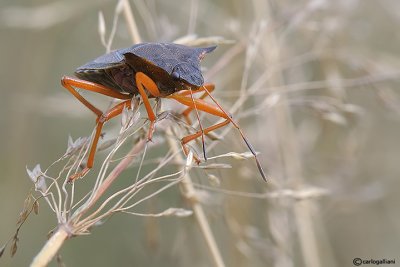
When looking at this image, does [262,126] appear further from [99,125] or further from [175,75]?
[99,125]

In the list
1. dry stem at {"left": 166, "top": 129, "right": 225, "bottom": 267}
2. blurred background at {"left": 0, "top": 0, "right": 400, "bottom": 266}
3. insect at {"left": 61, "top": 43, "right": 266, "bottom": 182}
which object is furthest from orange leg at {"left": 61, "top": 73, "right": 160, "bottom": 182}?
blurred background at {"left": 0, "top": 0, "right": 400, "bottom": 266}

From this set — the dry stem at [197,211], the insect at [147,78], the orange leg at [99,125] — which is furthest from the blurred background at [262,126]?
the orange leg at [99,125]

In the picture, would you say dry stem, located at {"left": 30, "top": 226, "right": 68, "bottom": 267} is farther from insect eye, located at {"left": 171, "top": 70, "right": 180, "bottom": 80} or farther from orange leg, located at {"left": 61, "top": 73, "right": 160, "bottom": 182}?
insect eye, located at {"left": 171, "top": 70, "right": 180, "bottom": 80}

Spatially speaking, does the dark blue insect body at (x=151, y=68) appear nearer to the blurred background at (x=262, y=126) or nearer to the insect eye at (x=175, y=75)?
the insect eye at (x=175, y=75)

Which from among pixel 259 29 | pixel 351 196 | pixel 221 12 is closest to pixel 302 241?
pixel 351 196

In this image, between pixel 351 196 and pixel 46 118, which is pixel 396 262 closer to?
pixel 351 196
